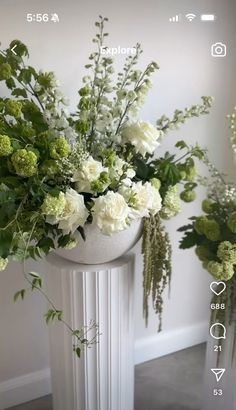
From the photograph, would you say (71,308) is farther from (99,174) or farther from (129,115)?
(129,115)

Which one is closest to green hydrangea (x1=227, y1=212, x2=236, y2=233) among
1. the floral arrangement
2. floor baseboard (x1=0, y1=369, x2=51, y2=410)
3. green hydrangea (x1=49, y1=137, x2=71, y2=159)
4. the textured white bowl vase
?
the floral arrangement

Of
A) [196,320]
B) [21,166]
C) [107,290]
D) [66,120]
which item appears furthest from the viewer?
[196,320]

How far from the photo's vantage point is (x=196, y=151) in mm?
1217

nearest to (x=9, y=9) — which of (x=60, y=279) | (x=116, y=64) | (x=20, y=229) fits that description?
(x=116, y=64)

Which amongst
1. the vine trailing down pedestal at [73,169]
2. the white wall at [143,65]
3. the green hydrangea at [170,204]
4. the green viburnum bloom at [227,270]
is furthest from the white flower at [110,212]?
the white wall at [143,65]

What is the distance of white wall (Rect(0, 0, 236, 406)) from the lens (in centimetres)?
118

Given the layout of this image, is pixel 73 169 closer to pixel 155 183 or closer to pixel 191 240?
pixel 155 183

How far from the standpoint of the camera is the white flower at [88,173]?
981 mm

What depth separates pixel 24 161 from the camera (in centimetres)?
95

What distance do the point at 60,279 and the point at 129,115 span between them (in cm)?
47

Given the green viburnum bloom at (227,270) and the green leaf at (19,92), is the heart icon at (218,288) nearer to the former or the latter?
the green viburnum bloom at (227,270)

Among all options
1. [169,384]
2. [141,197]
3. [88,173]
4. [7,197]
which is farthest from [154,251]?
[169,384]

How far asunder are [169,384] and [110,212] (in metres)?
0.93

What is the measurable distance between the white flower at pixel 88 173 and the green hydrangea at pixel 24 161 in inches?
3.8
